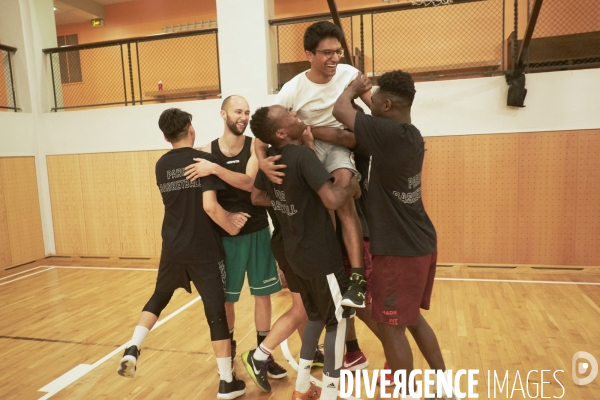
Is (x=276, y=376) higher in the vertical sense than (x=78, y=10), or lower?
lower

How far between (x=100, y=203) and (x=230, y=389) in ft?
16.7

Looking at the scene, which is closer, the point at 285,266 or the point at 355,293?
the point at 355,293

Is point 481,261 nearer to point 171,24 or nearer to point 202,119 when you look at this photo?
point 202,119

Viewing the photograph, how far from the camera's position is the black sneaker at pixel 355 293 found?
219cm

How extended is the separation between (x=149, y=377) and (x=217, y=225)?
1.21 m

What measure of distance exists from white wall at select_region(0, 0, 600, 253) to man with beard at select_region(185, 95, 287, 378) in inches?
123

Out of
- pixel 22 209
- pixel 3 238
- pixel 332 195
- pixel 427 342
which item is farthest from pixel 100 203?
pixel 427 342

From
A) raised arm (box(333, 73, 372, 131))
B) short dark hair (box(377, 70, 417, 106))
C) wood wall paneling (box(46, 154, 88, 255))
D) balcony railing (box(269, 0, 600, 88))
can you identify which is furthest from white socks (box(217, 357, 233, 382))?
wood wall paneling (box(46, 154, 88, 255))

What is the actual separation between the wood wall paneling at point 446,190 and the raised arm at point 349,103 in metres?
3.48

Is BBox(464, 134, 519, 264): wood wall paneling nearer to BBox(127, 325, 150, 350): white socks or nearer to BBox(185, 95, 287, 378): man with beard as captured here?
BBox(185, 95, 287, 378): man with beard

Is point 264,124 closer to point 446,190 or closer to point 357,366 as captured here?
point 357,366

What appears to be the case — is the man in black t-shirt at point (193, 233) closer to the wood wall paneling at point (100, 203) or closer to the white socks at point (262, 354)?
the white socks at point (262, 354)

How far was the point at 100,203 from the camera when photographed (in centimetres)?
696

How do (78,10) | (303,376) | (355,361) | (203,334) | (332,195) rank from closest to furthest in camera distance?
(332,195) < (303,376) < (355,361) < (203,334) < (78,10)
